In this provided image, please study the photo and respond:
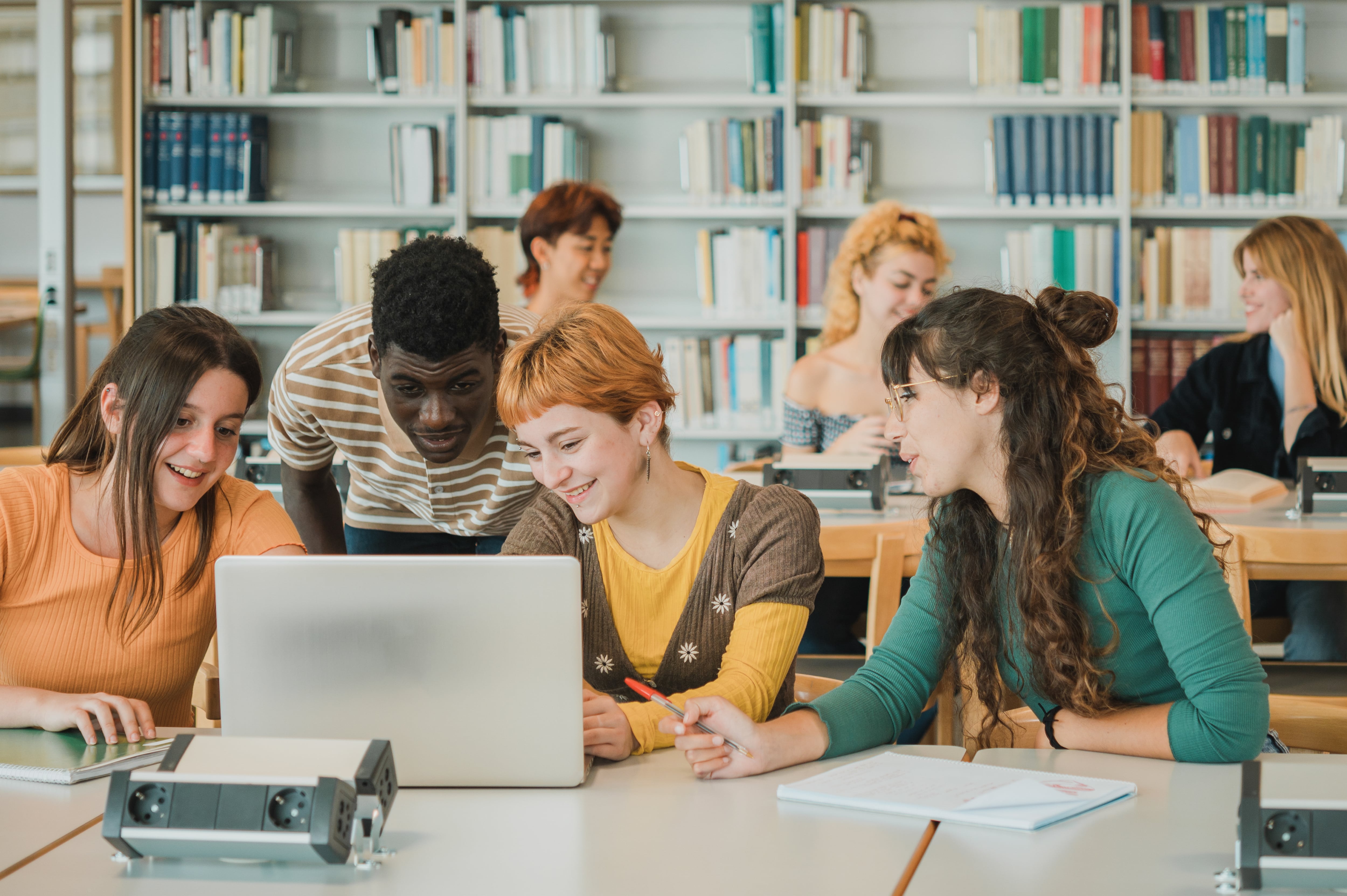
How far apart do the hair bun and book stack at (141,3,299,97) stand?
3.46 metres

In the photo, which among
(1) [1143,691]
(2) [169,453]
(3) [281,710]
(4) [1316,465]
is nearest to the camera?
(3) [281,710]

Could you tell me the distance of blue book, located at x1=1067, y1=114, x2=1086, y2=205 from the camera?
4004mm

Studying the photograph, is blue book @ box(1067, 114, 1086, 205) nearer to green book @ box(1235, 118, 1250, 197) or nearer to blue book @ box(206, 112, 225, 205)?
green book @ box(1235, 118, 1250, 197)

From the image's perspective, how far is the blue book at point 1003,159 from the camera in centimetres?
403

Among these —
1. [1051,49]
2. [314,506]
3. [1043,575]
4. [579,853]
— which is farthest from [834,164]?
[579,853]

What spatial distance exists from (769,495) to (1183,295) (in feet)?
10.00

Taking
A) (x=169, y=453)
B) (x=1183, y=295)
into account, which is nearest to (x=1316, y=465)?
(x=1183, y=295)

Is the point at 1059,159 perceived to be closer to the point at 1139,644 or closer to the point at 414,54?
the point at 414,54

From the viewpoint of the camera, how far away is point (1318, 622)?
2699 millimetres

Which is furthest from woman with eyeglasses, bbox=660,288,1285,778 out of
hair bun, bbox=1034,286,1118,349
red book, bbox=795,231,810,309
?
red book, bbox=795,231,810,309

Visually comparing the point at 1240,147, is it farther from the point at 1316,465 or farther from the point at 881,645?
the point at 881,645

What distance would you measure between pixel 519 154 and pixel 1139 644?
321 cm

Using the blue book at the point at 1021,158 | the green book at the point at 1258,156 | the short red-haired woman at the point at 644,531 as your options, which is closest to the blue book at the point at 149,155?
the blue book at the point at 1021,158

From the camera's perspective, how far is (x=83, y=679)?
152 cm
